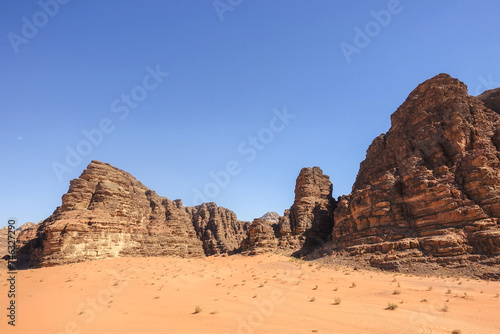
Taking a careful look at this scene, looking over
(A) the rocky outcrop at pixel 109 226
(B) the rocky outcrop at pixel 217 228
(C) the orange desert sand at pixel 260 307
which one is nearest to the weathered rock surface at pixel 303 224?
(A) the rocky outcrop at pixel 109 226

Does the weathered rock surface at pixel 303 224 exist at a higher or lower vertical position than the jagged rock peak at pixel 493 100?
lower

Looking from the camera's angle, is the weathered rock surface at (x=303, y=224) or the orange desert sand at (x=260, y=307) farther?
the weathered rock surface at (x=303, y=224)

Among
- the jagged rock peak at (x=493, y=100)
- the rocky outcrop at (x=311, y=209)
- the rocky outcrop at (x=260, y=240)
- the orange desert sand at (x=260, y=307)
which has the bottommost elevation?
the orange desert sand at (x=260, y=307)

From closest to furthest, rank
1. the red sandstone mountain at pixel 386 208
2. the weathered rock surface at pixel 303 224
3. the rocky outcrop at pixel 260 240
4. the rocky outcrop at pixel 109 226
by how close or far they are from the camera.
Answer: the red sandstone mountain at pixel 386 208 < the rocky outcrop at pixel 109 226 < the rocky outcrop at pixel 260 240 < the weathered rock surface at pixel 303 224

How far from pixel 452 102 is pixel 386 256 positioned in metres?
20.8

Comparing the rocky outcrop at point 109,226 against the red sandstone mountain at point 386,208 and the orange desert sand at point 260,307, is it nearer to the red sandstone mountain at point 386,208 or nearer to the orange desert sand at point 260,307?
the red sandstone mountain at point 386,208

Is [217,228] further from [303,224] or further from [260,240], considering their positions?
[303,224]

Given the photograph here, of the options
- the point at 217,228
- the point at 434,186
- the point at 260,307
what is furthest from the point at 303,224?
the point at 260,307

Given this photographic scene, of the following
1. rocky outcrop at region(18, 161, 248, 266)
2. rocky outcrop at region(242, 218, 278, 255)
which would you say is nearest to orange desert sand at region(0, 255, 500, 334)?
rocky outcrop at region(18, 161, 248, 266)

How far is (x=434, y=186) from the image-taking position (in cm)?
2562

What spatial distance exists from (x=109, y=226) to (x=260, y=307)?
32188 millimetres

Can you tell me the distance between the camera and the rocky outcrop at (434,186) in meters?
22.2

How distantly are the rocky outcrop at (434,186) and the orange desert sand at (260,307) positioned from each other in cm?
607

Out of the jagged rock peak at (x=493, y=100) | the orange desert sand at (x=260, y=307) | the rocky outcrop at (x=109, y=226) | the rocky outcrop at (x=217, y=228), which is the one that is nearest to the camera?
the orange desert sand at (x=260, y=307)
